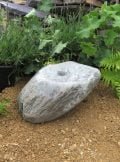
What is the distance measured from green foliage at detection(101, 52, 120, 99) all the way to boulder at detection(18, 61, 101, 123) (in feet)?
0.81

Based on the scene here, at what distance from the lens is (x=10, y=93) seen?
200 inches

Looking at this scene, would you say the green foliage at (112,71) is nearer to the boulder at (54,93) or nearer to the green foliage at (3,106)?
the boulder at (54,93)

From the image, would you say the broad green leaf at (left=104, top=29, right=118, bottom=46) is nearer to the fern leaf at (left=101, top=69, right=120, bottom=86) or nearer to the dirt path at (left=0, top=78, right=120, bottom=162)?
the fern leaf at (left=101, top=69, right=120, bottom=86)

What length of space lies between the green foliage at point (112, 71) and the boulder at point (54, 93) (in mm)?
247

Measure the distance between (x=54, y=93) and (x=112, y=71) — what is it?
78 centimetres

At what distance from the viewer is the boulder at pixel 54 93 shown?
4.51m

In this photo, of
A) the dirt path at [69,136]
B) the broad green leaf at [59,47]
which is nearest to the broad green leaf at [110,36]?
the broad green leaf at [59,47]

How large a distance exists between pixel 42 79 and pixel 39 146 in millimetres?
595

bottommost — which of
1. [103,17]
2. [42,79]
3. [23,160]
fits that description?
[23,160]

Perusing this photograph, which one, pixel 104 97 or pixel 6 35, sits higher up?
pixel 6 35

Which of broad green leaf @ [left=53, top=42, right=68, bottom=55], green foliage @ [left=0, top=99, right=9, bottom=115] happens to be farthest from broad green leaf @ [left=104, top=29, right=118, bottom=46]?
green foliage @ [left=0, top=99, right=9, bottom=115]

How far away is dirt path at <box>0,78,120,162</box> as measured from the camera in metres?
4.34

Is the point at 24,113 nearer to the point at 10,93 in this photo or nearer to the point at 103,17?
the point at 10,93

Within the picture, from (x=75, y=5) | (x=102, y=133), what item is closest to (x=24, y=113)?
(x=102, y=133)
